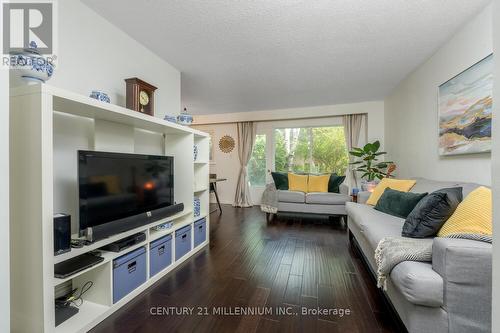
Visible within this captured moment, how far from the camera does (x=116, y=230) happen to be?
1.57 meters

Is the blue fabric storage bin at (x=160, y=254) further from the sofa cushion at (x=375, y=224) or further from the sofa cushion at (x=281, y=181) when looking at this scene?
the sofa cushion at (x=281, y=181)

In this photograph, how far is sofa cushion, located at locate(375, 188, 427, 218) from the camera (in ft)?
7.02

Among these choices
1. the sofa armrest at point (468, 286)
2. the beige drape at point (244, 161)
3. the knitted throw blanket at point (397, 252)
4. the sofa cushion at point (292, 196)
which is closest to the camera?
the sofa armrest at point (468, 286)

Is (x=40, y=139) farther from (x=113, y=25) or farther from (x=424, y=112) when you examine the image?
(x=424, y=112)

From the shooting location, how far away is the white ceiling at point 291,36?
1.81m

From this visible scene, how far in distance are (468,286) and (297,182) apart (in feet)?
11.2

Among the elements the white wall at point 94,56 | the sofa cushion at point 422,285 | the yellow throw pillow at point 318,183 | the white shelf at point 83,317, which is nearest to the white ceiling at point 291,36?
the white wall at point 94,56

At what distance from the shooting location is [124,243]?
164 centimetres

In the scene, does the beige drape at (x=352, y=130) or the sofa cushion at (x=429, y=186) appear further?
the beige drape at (x=352, y=130)

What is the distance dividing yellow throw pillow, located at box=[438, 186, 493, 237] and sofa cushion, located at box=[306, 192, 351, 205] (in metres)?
2.39

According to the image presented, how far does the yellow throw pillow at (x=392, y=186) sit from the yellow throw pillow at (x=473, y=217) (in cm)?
119

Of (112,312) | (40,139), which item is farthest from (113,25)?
(112,312)
